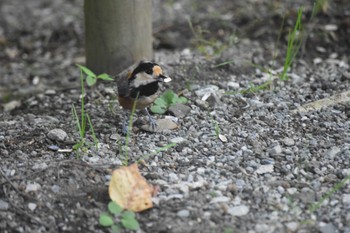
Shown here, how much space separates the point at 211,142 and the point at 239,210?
2.29ft

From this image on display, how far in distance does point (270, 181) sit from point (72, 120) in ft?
4.68

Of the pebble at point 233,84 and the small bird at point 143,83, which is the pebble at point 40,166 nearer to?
the small bird at point 143,83

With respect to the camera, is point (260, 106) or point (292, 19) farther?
point (292, 19)

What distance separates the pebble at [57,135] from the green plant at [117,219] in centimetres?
81

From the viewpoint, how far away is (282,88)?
170 inches

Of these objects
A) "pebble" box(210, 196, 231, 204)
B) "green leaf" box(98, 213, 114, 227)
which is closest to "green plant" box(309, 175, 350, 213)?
"pebble" box(210, 196, 231, 204)

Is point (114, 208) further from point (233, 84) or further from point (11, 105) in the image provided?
point (11, 105)

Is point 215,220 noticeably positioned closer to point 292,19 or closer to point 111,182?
point 111,182

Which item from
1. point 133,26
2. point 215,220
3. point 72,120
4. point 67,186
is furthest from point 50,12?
point 215,220

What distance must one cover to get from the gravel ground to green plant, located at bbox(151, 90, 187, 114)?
2.6 inches

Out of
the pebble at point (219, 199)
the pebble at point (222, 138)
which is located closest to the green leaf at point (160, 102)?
the pebble at point (222, 138)

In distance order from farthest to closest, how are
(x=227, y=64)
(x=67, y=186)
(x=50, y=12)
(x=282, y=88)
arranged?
(x=50, y=12)
(x=227, y=64)
(x=282, y=88)
(x=67, y=186)

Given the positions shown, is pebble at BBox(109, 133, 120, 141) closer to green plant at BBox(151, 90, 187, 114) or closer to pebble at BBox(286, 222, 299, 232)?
green plant at BBox(151, 90, 187, 114)

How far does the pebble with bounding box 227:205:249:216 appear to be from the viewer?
2932 millimetres
